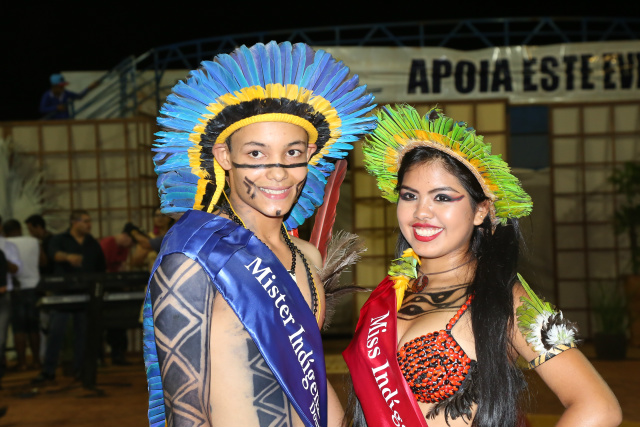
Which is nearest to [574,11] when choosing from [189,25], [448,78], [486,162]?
[448,78]

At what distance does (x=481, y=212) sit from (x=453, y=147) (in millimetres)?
204

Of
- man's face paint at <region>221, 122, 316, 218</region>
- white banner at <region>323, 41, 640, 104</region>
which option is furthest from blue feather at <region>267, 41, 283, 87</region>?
white banner at <region>323, 41, 640, 104</region>

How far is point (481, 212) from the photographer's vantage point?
1987 millimetres

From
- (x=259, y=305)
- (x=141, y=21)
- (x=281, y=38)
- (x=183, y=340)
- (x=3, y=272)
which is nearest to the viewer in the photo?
(x=183, y=340)

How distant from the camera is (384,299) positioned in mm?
2066

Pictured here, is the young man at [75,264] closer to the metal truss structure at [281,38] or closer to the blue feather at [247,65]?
the metal truss structure at [281,38]

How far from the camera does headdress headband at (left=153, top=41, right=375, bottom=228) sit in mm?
1748

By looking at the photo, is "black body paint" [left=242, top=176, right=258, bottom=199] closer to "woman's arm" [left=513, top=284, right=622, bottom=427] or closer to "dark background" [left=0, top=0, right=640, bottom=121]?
"woman's arm" [left=513, top=284, right=622, bottom=427]

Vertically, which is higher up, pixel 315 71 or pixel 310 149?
pixel 315 71

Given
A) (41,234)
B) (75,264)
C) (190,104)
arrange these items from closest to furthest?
(190,104) → (75,264) → (41,234)

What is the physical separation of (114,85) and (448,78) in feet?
12.0

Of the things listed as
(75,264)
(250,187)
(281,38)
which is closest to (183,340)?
(250,187)

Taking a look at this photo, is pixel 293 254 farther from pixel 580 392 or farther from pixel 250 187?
pixel 580 392

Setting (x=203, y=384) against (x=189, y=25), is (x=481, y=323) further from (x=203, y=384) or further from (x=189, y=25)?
(x=189, y=25)
